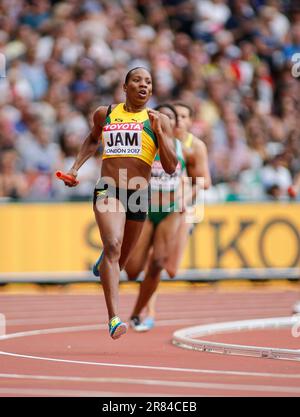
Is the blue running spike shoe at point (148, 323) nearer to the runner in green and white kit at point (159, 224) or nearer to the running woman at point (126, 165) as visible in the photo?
the runner in green and white kit at point (159, 224)

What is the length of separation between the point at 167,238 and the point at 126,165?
2.58 m

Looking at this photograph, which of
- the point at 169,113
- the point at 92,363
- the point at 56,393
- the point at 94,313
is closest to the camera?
the point at 56,393

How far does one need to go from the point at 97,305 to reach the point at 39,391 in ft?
28.0

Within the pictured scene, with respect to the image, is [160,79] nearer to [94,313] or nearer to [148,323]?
[94,313]

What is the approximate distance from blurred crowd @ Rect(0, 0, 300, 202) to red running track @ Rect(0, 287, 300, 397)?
295 centimetres

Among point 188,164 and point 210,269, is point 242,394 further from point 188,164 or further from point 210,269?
point 210,269

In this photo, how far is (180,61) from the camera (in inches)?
912

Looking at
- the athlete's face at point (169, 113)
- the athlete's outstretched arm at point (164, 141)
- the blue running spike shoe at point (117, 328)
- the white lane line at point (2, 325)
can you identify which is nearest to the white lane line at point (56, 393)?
the blue running spike shoe at point (117, 328)


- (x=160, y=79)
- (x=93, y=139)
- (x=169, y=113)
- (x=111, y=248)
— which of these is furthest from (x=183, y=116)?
(x=160, y=79)

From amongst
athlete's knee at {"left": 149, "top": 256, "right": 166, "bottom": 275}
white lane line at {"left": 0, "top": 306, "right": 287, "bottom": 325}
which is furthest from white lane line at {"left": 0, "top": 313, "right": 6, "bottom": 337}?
athlete's knee at {"left": 149, "top": 256, "right": 166, "bottom": 275}

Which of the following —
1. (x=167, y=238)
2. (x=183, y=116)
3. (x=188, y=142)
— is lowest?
(x=167, y=238)

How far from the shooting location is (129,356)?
1081 centimetres

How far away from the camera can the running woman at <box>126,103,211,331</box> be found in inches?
523

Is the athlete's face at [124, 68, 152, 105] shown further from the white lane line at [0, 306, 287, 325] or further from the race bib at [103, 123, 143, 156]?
the white lane line at [0, 306, 287, 325]
